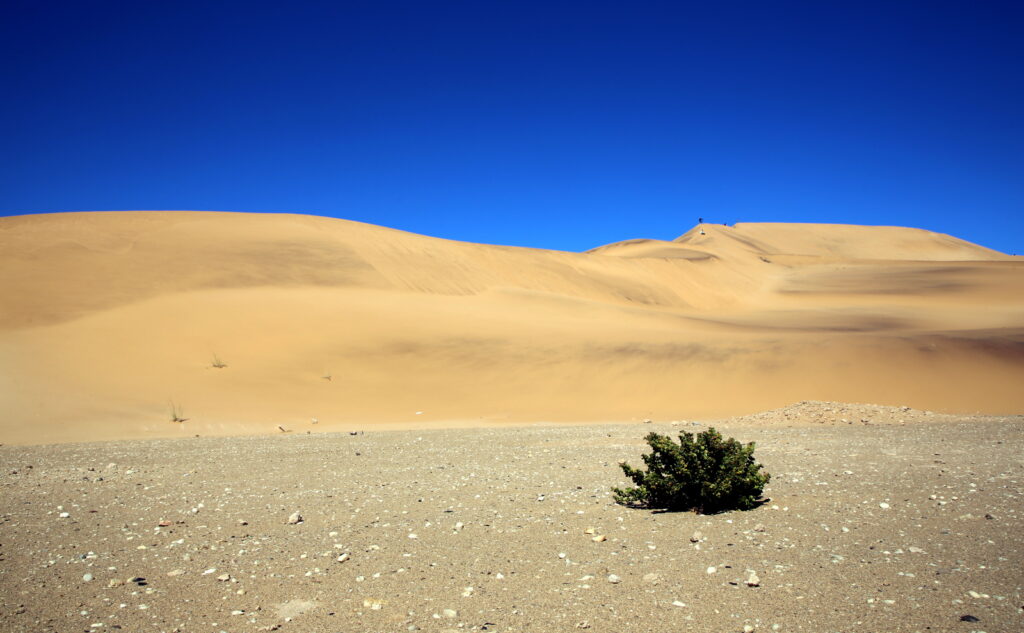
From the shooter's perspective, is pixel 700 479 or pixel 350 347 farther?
pixel 350 347

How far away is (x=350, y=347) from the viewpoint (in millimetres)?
17953

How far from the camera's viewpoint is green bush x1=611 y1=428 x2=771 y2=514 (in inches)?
224

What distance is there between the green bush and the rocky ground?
200mm

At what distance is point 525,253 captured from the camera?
37969 mm

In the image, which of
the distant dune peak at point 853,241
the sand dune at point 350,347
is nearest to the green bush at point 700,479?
the sand dune at point 350,347

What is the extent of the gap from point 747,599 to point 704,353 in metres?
15.5

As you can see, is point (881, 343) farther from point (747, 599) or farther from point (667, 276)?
point (667, 276)

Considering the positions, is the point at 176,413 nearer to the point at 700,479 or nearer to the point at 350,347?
the point at 350,347

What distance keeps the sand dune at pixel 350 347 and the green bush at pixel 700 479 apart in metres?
8.09

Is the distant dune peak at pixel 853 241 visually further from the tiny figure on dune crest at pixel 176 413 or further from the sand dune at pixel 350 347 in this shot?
the tiny figure on dune crest at pixel 176 413

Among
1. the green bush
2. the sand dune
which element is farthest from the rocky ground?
the sand dune

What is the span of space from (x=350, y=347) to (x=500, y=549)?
13.8m

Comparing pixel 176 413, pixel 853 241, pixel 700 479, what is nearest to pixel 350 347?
pixel 176 413

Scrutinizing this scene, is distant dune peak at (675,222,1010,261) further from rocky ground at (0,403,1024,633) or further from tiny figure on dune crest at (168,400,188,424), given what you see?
rocky ground at (0,403,1024,633)
